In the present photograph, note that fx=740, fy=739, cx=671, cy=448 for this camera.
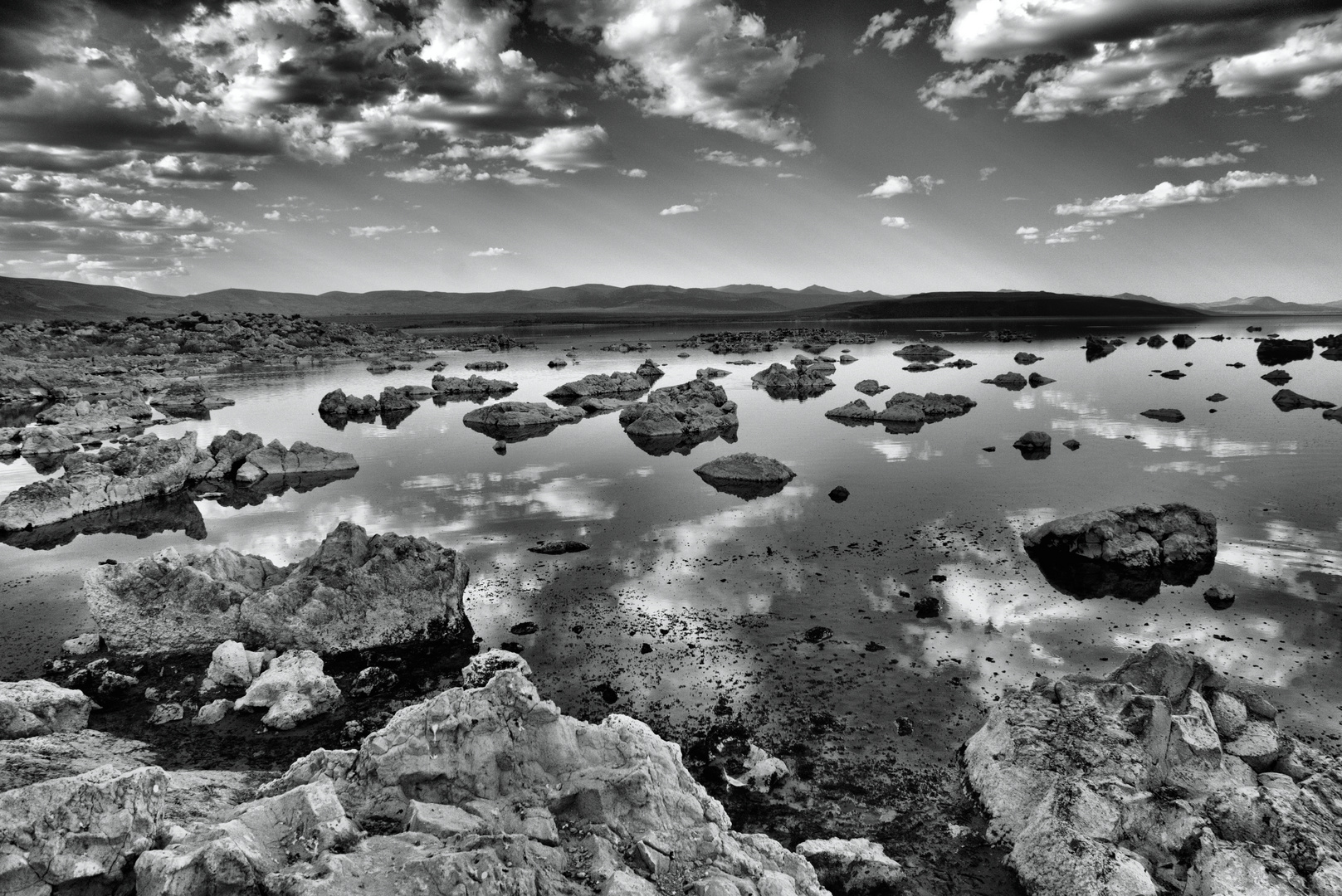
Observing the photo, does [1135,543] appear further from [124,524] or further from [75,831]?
[124,524]

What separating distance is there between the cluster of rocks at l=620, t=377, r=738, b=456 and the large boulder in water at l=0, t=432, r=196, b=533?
66.0 feet

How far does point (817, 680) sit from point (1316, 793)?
7200 mm

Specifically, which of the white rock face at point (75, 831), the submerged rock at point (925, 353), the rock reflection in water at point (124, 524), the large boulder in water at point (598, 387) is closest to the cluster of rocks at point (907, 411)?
the large boulder in water at point (598, 387)

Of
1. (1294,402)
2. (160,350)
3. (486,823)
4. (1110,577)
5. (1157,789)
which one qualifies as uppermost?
(160,350)

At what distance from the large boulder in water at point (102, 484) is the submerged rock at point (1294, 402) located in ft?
199

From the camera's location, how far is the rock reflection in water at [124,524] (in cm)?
2320

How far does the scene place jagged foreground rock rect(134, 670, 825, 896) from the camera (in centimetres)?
647

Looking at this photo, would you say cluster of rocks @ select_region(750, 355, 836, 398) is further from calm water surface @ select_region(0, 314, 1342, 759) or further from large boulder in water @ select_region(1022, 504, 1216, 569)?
large boulder in water @ select_region(1022, 504, 1216, 569)

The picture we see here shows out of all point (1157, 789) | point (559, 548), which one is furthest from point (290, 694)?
point (1157, 789)

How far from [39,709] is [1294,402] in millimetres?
61886

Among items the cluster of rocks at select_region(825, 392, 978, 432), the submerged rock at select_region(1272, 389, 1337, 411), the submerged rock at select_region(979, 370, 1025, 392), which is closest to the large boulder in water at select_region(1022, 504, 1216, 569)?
the cluster of rocks at select_region(825, 392, 978, 432)

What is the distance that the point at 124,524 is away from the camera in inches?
997

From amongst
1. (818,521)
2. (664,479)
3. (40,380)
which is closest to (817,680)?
(818,521)

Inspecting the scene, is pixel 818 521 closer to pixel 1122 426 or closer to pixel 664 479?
pixel 664 479
